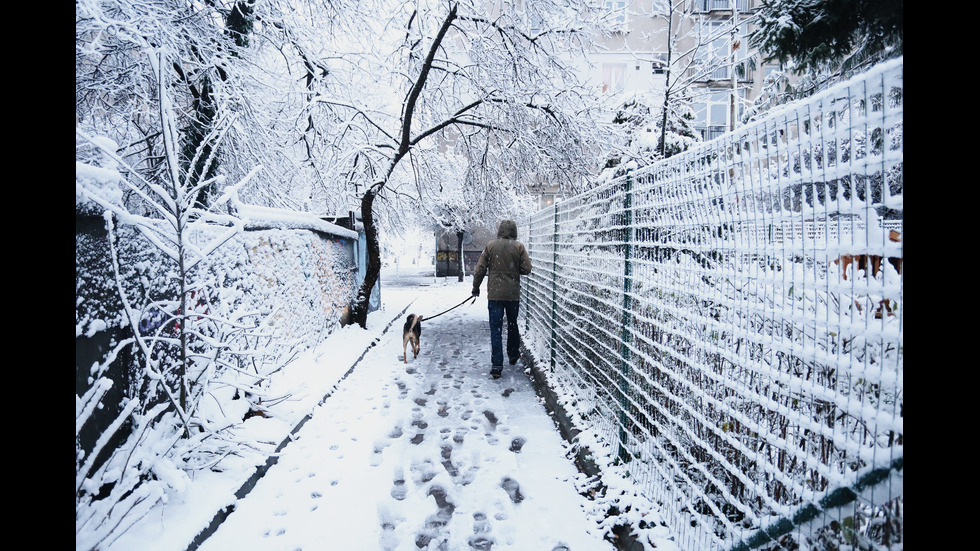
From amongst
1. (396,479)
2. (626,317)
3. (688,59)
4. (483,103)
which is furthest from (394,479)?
(688,59)

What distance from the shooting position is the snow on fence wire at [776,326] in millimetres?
1307

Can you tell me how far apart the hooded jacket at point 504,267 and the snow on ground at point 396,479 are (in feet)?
3.98

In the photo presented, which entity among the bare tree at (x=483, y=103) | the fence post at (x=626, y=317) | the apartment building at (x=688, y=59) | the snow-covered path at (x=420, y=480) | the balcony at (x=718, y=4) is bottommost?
the snow-covered path at (x=420, y=480)

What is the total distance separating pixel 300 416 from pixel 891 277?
466 cm

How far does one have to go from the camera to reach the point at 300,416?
4621mm

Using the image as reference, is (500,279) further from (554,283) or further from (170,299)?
(170,299)

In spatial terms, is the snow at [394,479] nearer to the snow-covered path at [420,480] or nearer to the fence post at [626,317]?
the snow-covered path at [420,480]

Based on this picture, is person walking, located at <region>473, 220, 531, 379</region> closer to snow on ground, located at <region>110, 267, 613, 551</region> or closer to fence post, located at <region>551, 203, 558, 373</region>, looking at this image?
fence post, located at <region>551, 203, 558, 373</region>

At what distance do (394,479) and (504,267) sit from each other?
350cm

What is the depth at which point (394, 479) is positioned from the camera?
358 cm

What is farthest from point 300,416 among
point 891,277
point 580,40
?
point 580,40

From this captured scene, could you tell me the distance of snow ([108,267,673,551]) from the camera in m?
2.84

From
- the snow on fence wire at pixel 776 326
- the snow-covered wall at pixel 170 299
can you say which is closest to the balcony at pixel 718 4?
the snow-covered wall at pixel 170 299
